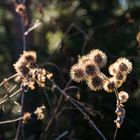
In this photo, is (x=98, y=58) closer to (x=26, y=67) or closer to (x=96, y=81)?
(x=96, y=81)

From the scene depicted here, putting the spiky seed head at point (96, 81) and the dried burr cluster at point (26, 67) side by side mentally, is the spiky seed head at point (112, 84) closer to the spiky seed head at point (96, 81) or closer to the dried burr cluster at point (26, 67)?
the spiky seed head at point (96, 81)

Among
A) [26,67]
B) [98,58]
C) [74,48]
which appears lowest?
[98,58]

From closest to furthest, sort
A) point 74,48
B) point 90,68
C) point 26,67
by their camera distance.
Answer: point 90,68 < point 26,67 < point 74,48

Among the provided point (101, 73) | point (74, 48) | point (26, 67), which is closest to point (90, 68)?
point (101, 73)

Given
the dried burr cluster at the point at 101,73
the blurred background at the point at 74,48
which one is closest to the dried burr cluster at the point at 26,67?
the dried burr cluster at the point at 101,73

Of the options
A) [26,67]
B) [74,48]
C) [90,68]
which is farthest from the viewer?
[74,48]

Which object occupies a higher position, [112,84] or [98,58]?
[98,58]

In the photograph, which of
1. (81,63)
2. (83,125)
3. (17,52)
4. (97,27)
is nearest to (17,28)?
(17,52)

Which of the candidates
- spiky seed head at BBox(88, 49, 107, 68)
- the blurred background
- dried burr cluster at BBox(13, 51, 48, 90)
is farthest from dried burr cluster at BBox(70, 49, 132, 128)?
the blurred background

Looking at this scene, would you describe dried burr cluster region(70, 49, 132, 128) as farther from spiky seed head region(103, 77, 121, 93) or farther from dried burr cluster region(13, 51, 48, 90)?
dried burr cluster region(13, 51, 48, 90)
